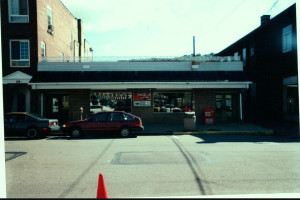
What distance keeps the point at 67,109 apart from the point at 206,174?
15.1 meters

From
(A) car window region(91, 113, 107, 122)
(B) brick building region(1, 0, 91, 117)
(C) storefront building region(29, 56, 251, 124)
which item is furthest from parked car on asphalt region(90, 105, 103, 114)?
(A) car window region(91, 113, 107, 122)

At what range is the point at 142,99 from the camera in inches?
740

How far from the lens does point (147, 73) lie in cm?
1881

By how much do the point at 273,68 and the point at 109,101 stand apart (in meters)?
14.0

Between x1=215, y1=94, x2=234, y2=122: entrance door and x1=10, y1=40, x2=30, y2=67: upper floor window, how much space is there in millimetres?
14395

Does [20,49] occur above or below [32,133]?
above

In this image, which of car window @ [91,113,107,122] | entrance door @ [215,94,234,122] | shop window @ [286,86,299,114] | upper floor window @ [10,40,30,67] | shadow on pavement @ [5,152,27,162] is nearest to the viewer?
shadow on pavement @ [5,152,27,162]

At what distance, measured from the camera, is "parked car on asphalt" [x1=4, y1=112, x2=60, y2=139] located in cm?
1329

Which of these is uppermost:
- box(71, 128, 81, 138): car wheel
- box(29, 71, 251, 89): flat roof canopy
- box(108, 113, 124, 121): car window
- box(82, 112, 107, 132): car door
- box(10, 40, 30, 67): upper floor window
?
box(10, 40, 30, 67): upper floor window

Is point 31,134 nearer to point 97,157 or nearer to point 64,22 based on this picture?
point 97,157

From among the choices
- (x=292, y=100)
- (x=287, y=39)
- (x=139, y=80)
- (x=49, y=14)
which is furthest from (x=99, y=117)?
(x=287, y=39)

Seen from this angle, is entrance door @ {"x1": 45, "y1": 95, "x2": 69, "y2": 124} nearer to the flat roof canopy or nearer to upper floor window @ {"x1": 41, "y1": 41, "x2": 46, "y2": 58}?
the flat roof canopy

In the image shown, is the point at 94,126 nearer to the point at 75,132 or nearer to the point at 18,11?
the point at 75,132

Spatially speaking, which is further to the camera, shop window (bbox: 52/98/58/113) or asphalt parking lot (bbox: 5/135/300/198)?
shop window (bbox: 52/98/58/113)
